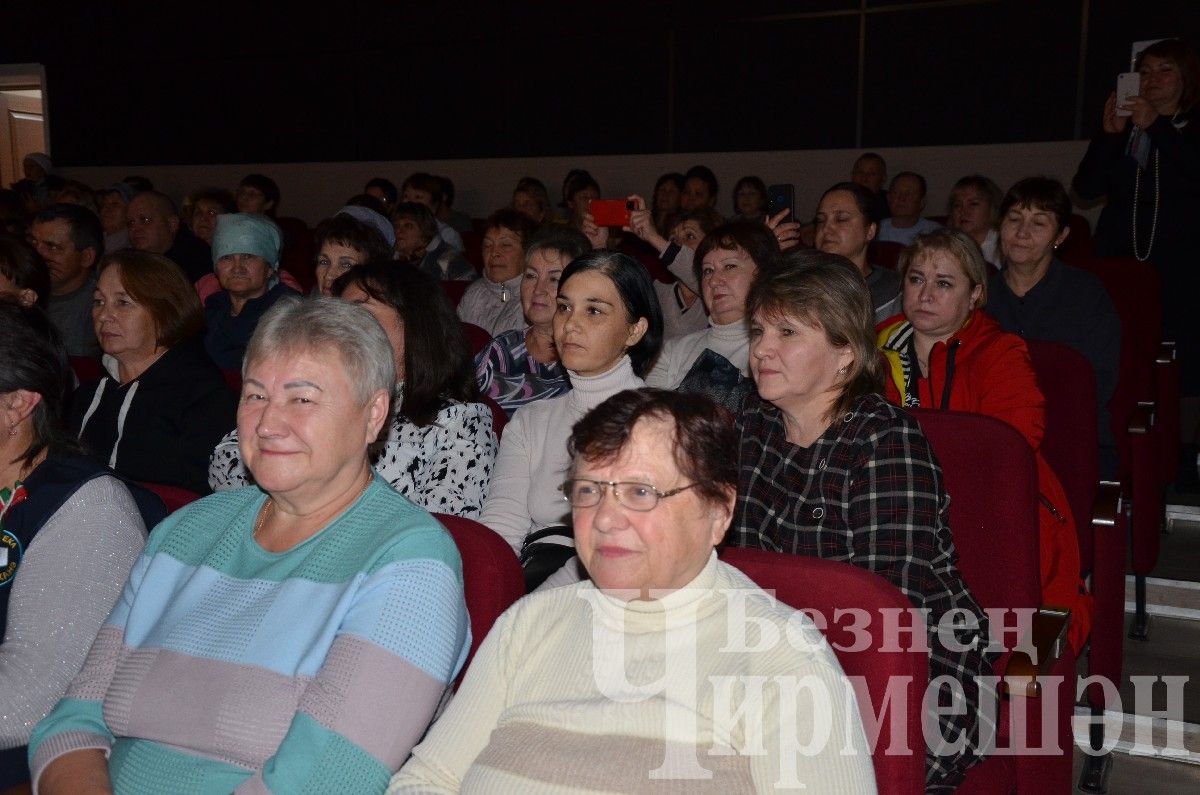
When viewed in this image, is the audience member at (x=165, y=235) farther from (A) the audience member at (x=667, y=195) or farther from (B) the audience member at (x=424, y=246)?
(A) the audience member at (x=667, y=195)

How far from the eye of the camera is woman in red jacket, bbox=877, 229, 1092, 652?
2393mm

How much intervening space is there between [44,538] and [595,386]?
50.0 inches

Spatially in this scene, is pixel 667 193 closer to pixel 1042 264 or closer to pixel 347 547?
pixel 1042 264

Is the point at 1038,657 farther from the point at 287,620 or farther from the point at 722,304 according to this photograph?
the point at 722,304

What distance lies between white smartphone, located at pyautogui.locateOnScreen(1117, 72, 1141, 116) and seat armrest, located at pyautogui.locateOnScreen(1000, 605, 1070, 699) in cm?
287

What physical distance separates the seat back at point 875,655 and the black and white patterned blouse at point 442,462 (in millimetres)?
1222

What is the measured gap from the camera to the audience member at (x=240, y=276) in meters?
4.36

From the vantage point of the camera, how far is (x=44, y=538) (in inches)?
70.9

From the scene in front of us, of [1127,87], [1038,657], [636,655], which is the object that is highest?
[1127,87]

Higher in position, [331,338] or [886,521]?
[331,338]

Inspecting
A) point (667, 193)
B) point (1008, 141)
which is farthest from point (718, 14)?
point (1008, 141)

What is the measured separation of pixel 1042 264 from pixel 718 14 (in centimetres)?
451

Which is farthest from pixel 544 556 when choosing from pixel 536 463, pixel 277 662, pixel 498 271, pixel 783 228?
pixel 498 271

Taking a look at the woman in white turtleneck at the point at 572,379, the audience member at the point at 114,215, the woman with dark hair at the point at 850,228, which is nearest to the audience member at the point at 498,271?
the woman with dark hair at the point at 850,228
